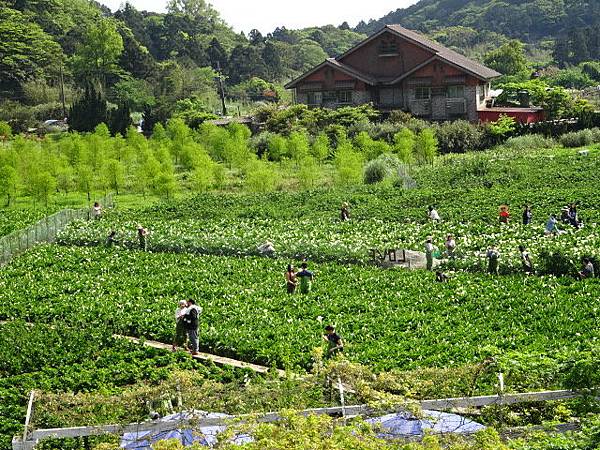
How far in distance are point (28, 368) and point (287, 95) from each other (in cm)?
10022

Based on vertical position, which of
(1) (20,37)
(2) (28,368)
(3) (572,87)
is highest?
(1) (20,37)

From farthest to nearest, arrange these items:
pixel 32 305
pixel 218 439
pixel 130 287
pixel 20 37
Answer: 1. pixel 20 37
2. pixel 130 287
3. pixel 32 305
4. pixel 218 439

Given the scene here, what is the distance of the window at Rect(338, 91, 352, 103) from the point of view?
77.4m

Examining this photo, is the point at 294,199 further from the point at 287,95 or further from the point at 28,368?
the point at 287,95

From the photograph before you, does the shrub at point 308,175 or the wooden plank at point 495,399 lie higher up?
the shrub at point 308,175

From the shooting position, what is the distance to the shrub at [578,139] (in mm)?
61156

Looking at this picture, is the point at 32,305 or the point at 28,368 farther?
the point at 32,305

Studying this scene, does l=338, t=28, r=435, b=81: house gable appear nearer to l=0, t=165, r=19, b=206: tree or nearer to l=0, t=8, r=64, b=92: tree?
l=0, t=165, r=19, b=206: tree

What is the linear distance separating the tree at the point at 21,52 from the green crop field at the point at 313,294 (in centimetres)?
6012

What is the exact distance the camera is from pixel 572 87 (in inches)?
4395

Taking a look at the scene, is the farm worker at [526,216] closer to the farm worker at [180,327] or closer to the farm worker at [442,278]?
the farm worker at [442,278]

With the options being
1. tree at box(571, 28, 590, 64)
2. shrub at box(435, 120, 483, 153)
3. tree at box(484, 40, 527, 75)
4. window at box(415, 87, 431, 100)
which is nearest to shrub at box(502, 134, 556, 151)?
shrub at box(435, 120, 483, 153)

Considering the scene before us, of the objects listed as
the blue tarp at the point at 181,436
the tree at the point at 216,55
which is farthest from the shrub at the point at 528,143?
the tree at the point at 216,55

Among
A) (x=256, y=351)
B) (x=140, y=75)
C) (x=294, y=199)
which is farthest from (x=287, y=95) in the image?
(x=256, y=351)
